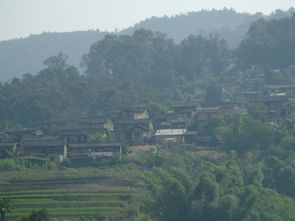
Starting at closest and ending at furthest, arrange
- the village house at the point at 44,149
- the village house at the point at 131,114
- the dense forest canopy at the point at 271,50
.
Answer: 1. the village house at the point at 44,149
2. the village house at the point at 131,114
3. the dense forest canopy at the point at 271,50

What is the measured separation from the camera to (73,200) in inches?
1061

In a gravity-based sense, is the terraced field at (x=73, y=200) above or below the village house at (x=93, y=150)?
below

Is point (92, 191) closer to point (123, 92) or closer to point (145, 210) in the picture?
point (145, 210)

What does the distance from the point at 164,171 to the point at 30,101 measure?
19474mm

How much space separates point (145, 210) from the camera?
1015 inches

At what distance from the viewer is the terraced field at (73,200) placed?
83.7 ft

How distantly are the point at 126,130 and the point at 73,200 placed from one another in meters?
10.9

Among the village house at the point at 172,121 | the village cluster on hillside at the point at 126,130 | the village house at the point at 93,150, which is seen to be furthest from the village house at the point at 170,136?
the village house at the point at 93,150

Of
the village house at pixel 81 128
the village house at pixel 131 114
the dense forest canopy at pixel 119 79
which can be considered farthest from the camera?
the dense forest canopy at pixel 119 79

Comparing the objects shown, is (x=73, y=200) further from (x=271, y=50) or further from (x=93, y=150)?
(x=271, y=50)

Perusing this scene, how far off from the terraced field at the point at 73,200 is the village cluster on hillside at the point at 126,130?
13.4 feet

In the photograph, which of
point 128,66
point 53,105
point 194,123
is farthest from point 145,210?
point 128,66

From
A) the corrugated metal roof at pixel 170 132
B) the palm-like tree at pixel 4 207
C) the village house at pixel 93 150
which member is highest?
the corrugated metal roof at pixel 170 132

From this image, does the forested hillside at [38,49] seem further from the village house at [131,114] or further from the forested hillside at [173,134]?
the village house at [131,114]
